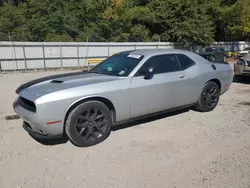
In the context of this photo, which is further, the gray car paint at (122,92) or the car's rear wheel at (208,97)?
the car's rear wheel at (208,97)

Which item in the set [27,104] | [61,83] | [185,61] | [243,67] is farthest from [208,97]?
[243,67]

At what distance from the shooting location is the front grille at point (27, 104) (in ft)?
11.7

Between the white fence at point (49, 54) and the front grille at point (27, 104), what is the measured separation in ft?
39.1

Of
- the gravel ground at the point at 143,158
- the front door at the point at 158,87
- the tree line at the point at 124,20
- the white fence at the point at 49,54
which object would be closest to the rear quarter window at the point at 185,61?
the front door at the point at 158,87

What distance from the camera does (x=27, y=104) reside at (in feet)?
12.3

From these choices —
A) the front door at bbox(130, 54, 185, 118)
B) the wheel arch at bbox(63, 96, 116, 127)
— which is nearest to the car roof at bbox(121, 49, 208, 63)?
the front door at bbox(130, 54, 185, 118)

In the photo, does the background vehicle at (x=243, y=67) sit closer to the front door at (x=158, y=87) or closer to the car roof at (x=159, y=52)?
the car roof at (x=159, y=52)

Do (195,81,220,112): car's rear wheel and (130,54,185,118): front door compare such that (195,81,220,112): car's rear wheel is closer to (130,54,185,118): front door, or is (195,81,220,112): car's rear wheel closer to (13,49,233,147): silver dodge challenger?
(13,49,233,147): silver dodge challenger

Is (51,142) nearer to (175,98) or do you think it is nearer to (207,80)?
(175,98)

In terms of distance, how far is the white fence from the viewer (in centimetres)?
1447

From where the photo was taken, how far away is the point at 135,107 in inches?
167

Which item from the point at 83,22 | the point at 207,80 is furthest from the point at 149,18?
the point at 207,80

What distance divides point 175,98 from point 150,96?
2.25ft

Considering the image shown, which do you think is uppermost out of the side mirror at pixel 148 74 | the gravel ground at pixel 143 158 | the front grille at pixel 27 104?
the side mirror at pixel 148 74
